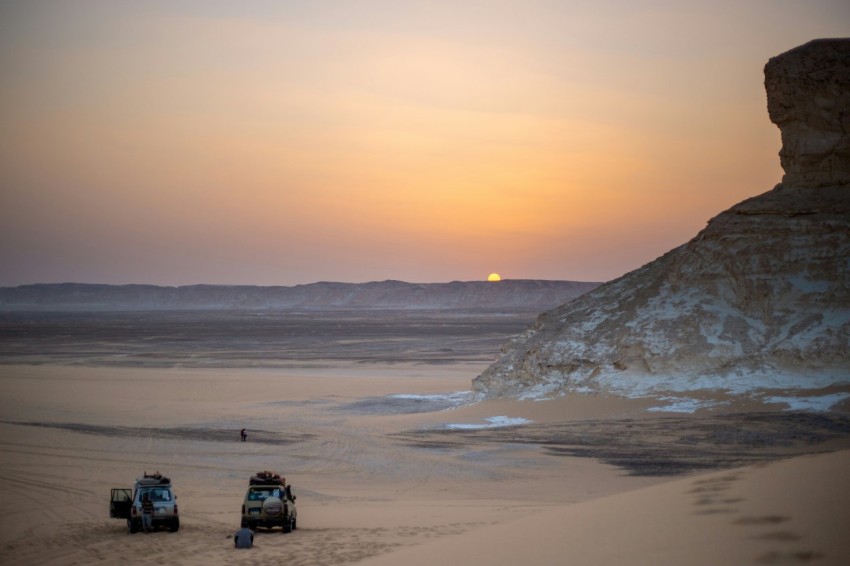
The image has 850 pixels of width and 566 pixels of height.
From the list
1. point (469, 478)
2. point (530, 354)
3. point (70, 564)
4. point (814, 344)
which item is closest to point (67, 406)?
point (530, 354)

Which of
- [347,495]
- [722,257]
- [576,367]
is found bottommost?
[347,495]

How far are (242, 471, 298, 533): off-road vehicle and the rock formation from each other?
69.8ft

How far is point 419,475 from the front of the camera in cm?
2444

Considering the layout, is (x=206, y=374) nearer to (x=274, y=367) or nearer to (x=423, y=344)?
(x=274, y=367)

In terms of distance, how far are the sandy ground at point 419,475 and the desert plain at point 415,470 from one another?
0.16 ft

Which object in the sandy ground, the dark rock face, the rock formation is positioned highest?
the dark rock face

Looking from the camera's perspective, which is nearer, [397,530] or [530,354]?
[397,530]

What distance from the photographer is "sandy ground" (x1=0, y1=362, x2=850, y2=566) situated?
8.72 metres

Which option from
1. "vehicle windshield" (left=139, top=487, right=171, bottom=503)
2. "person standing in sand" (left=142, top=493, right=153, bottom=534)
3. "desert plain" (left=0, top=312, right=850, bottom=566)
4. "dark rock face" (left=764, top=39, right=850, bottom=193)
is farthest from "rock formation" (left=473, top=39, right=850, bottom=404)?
"person standing in sand" (left=142, top=493, right=153, bottom=534)

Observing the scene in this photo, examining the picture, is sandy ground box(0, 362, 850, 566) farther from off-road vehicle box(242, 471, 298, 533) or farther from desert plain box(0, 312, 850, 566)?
off-road vehicle box(242, 471, 298, 533)

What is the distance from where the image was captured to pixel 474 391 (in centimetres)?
4016

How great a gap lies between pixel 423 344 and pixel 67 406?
169 feet

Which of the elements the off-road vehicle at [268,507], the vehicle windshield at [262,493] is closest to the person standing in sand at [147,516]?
the off-road vehicle at [268,507]

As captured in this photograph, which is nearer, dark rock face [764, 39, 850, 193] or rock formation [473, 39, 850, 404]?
rock formation [473, 39, 850, 404]
